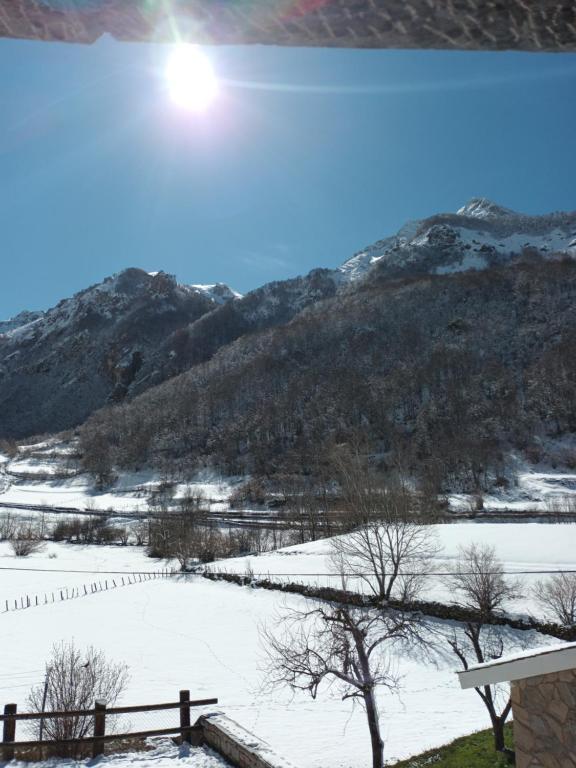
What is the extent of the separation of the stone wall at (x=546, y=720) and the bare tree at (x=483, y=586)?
64.4ft

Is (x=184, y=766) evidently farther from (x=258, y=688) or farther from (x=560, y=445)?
(x=560, y=445)

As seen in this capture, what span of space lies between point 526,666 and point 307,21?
250 inches

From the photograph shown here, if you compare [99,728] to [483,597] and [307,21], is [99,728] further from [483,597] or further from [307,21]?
[483,597]

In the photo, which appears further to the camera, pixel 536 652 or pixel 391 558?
pixel 391 558

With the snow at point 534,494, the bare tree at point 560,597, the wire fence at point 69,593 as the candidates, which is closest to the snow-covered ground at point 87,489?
the wire fence at point 69,593

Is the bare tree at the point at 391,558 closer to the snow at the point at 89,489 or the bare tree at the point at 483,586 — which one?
the bare tree at the point at 483,586

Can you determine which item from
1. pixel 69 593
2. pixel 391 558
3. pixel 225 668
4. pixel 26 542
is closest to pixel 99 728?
pixel 225 668

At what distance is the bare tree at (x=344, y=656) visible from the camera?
40.1 feet

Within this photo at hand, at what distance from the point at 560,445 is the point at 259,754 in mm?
79236

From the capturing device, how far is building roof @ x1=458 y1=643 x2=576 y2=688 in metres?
5.51

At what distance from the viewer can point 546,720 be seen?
6105 millimetres

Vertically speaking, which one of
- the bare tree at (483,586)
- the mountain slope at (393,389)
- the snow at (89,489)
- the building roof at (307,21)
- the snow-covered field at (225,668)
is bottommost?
the snow-covered field at (225,668)

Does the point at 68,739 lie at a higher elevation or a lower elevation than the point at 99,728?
lower

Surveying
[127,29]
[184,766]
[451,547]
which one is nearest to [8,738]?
[184,766]
